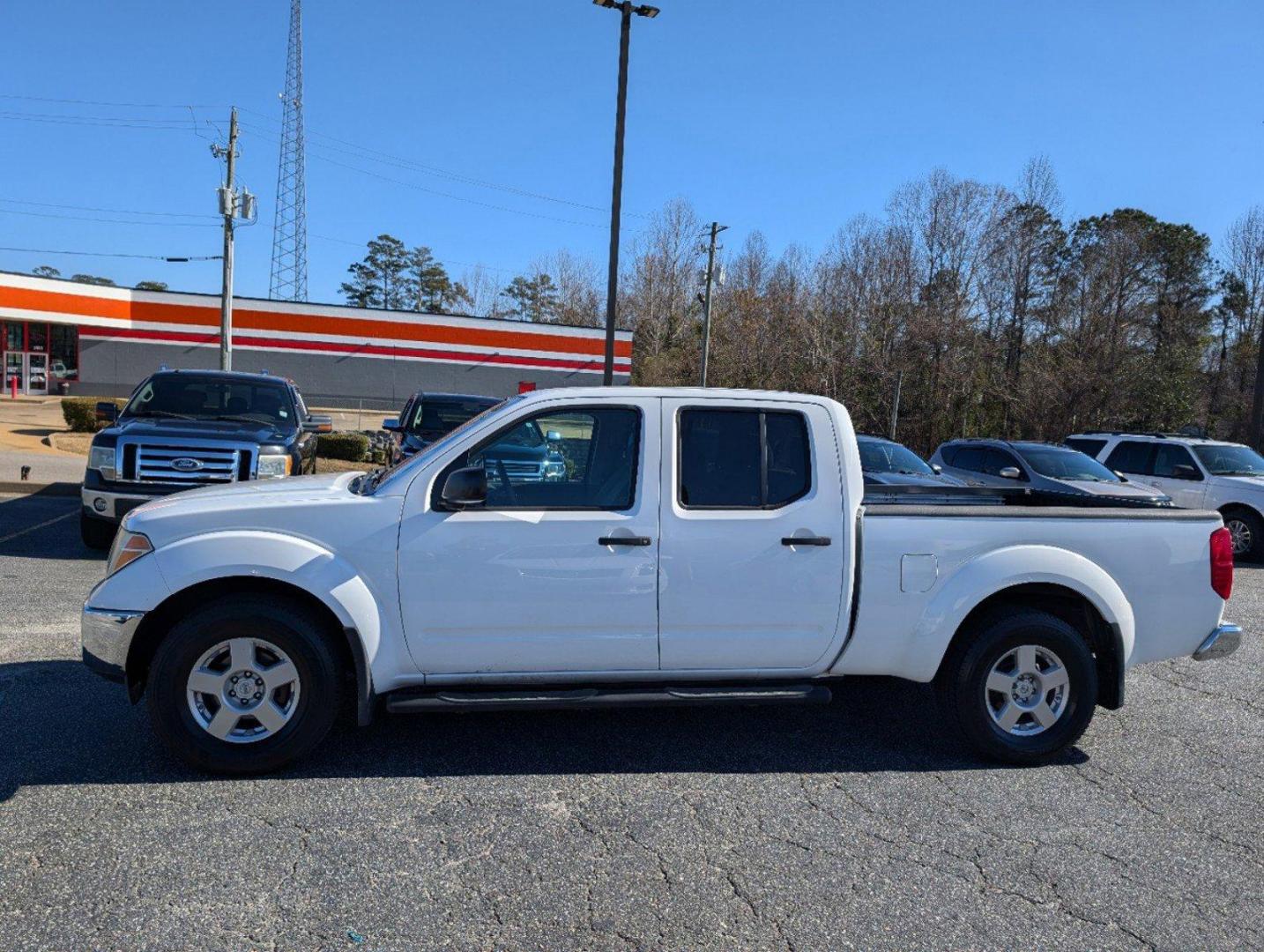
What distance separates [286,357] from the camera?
1788 inches

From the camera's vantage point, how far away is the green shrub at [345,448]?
71.3ft

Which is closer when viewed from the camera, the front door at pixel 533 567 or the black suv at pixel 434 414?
the front door at pixel 533 567

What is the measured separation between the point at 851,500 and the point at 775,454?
0.42 m

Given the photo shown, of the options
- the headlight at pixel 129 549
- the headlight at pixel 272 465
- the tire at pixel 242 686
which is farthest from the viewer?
the headlight at pixel 272 465

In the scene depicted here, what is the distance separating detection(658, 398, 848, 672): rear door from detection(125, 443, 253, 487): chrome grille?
227 inches

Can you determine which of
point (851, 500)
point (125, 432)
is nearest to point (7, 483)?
point (125, 432)

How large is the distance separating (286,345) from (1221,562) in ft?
148

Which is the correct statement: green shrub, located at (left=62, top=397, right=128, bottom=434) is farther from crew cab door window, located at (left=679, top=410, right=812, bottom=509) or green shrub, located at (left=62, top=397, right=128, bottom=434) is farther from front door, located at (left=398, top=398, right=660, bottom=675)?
crew cab door window, located at (left=679, top=410, right=812, bottom=509)

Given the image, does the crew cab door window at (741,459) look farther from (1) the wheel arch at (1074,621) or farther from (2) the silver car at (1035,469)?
(2) the silver car at (1035,469)

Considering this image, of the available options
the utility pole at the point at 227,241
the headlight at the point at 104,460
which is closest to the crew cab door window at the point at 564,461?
the headlight at the point at 104,460

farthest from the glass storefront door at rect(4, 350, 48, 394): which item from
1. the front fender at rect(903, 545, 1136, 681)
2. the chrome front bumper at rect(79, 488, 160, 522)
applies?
the front fender at rect(903, 545, 1136, 681)

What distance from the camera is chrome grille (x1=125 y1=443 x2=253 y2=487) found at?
8.79m

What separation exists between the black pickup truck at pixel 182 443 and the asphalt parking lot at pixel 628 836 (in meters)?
3.60

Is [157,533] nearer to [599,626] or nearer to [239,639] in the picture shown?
[239,639]
